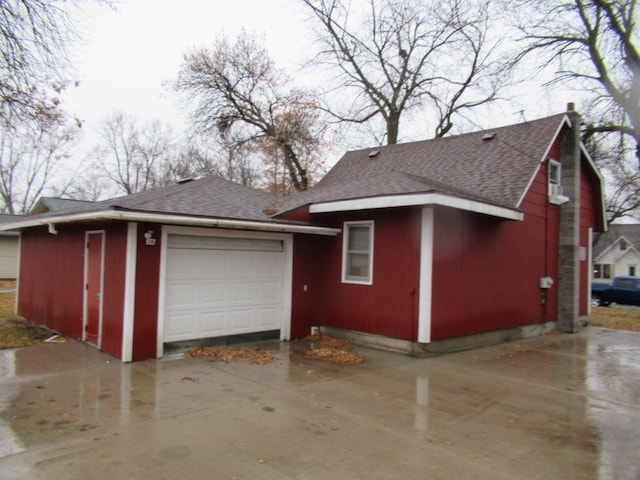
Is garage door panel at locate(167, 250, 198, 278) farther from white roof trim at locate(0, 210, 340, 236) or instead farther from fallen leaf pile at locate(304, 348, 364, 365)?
fallen leaf pile at locate(304, 348, 364, 365)

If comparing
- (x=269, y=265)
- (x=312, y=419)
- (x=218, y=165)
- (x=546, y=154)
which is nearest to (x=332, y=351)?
(x=269, y=265)

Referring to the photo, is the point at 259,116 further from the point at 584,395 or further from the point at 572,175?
the point at 584,395

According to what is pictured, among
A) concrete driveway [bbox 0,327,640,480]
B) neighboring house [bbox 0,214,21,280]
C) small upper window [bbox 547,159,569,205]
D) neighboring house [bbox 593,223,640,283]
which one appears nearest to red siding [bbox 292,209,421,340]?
concrete driveway [bbox 0,327,640,480]

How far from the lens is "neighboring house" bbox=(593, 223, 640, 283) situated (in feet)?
134

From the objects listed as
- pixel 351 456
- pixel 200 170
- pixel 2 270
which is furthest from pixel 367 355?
pixel 200 170

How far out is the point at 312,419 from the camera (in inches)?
198

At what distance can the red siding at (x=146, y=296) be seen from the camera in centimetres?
741

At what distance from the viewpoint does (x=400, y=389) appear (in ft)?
20.9

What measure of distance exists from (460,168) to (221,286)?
280 inches

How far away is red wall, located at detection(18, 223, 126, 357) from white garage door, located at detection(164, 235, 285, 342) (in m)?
0.84

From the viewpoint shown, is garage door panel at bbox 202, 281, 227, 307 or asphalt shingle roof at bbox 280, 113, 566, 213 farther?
asphalt shingle roof at bbox 280, 113, 566, 213

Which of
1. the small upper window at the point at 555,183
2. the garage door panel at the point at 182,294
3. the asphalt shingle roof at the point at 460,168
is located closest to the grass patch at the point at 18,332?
the garage door panel at the point at 182,294

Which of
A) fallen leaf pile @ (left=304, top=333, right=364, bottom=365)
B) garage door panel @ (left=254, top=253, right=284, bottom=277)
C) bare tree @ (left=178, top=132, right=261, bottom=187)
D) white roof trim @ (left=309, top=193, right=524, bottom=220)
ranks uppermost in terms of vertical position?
bare tree @ (left=178, top=132, right=261, bottom=187)

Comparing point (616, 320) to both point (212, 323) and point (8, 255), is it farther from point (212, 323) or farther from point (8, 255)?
point (8, 255)
